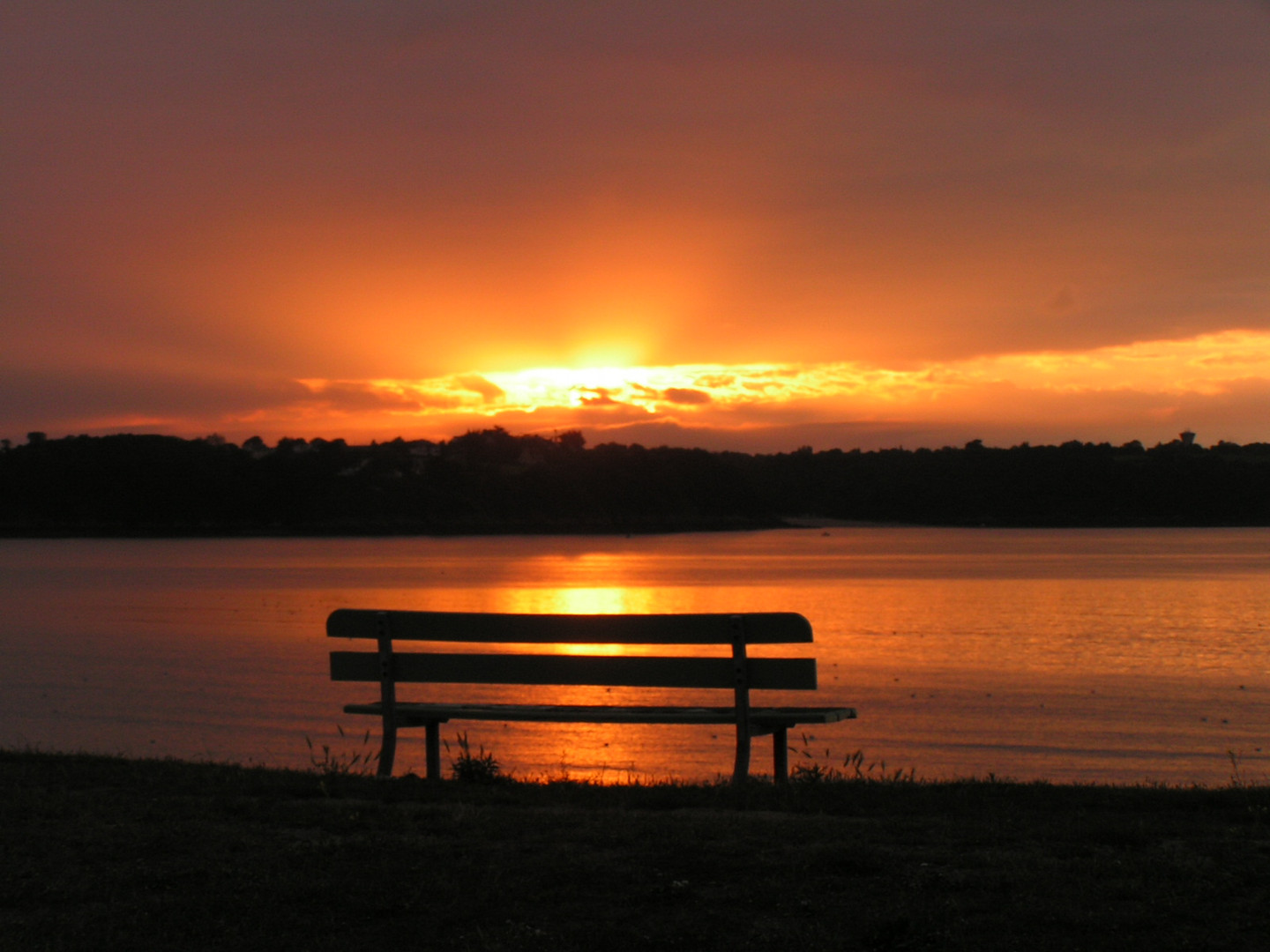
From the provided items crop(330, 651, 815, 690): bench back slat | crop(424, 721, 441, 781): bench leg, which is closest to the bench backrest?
crop(330, 651, 815, 690): bench back slat

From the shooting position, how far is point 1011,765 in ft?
37.4

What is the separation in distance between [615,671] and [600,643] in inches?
16.3

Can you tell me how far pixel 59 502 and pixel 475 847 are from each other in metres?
143

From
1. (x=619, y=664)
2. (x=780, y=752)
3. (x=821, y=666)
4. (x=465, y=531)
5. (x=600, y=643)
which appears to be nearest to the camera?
(x=600, y=643)

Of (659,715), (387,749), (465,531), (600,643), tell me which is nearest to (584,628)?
(600,643)

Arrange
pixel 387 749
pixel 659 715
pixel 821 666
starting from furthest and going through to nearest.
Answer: pixel 821 666, pixel 387 749, pixel 659 715

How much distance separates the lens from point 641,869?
14.3 feet

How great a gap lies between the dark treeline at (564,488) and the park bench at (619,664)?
A: 134 meters

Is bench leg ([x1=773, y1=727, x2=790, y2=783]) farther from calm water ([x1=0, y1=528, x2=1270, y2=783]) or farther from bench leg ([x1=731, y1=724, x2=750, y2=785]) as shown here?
calm water ([x1=0, y1=528, x2=1270, y2=783])

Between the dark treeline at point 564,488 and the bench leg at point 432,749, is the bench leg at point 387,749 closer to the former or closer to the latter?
the bench leg at point 432,749

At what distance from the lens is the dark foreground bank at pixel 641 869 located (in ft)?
12.2

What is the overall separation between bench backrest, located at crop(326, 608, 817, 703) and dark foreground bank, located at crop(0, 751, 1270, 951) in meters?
0.68

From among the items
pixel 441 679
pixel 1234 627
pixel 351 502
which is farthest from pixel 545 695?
pixel 351 502

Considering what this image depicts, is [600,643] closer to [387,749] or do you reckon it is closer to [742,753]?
[742,753]
